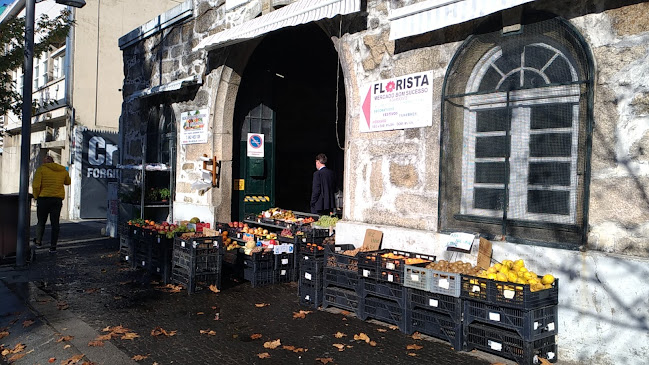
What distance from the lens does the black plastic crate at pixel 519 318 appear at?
4754 millimetres

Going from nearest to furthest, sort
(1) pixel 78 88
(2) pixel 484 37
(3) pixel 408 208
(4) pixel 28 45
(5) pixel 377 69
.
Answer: (2) pixel 484 37, (3) pixel 408 208, (5) pixel 377 69, (4) pixel 28 45, (1) pixel 78 88

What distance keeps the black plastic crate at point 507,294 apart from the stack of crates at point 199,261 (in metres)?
3.91

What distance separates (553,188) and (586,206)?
18.8 inches

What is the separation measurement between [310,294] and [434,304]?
6.52 feet

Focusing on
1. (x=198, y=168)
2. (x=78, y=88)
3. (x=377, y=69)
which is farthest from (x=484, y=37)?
(x=78, y=88)

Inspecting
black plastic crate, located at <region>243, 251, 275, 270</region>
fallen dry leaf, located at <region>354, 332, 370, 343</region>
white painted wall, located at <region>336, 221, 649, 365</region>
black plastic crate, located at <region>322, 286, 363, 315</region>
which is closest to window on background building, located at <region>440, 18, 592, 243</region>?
white painted wall, located at <region>336, 221, 649, 365</region>

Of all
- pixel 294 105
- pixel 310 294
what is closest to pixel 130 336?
pixel 310 294

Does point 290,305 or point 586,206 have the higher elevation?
point 586,206

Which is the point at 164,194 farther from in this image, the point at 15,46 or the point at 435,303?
the point at 435,303

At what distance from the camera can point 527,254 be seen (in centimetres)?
554

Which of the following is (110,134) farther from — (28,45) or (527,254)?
(527,254)

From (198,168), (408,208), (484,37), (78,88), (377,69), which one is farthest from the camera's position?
(78,88)

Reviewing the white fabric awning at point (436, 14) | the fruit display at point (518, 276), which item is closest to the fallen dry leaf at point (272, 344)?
the fruit display at point (518, 276)

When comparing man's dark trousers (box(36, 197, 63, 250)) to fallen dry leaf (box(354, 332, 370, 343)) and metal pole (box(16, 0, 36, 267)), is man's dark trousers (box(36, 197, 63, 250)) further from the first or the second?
fallen dry leaf (box(354, 332, 370, 343))
